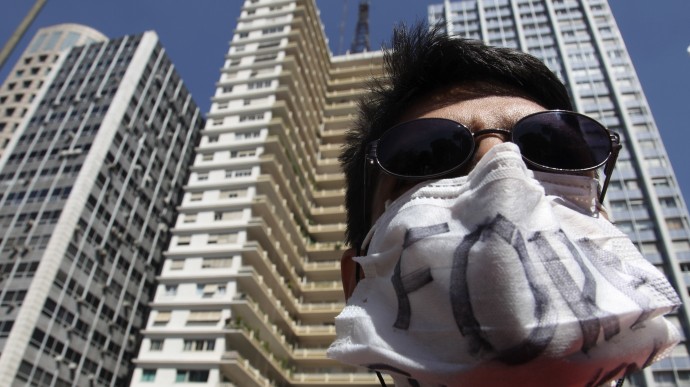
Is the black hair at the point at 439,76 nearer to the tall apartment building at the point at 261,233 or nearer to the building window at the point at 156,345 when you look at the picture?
the tall apartment building at the point at 261,233

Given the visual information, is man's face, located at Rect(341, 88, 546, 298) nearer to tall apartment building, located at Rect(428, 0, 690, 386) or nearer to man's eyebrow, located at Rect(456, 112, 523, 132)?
man's eyebrow, located at Rect(456, 112, 523, 132)

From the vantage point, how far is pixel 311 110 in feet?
162

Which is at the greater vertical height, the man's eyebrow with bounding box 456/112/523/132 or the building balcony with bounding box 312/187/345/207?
the building balcony with bounding box 312/187/345/207

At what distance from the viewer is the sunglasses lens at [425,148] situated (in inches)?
68.3

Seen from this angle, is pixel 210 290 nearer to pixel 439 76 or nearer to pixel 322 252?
pixel 322 252

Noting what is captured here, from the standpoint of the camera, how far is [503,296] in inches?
Answer: 43.8

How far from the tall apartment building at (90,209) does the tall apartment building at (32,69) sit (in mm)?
7071

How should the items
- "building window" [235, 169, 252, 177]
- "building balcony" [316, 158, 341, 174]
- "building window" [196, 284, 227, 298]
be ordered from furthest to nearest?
1. "building balcony" [316, 158, 341, 174]
2. "building window" [235, 169, 252, 177]
3. "building window" [196, 284, 227, 298]

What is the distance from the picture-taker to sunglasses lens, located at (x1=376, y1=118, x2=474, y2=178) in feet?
5.69

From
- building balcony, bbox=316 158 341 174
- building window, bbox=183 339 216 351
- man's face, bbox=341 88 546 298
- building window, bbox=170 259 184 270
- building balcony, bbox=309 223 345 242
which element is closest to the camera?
man's face, bbox=341 88 546 298

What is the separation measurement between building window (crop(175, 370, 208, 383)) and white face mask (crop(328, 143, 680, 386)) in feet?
98.7

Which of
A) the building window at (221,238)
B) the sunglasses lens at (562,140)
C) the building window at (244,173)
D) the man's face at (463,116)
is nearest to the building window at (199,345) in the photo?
the building window at (221,238)

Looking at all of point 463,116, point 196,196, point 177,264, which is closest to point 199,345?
point 177,264

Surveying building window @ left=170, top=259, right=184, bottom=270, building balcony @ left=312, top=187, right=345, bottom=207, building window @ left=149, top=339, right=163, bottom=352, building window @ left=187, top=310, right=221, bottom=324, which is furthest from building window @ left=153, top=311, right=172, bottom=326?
building balcony @ left=312, top=187, right=345, bottom=207
